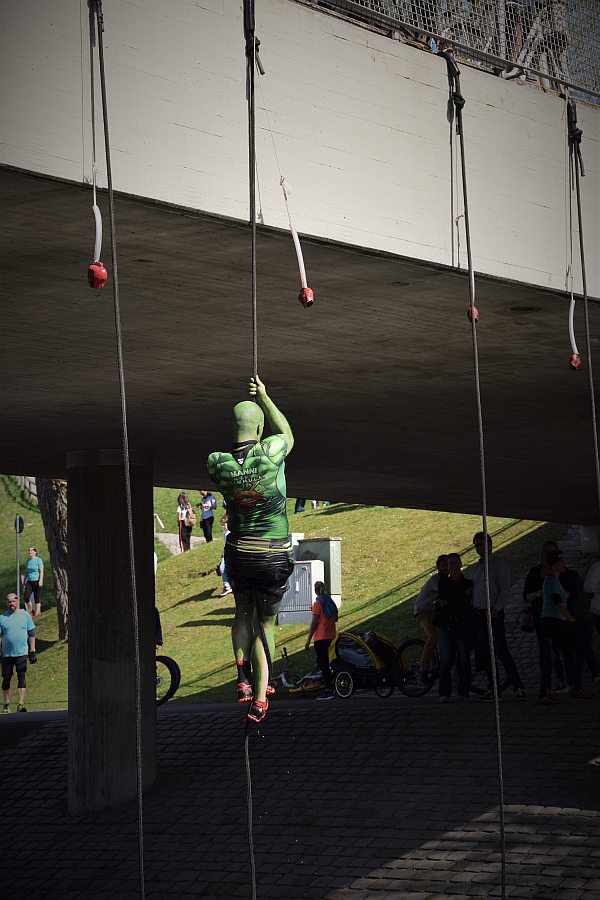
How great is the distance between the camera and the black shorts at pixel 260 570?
6.03 metres

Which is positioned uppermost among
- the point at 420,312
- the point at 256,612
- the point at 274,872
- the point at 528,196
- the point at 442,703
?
the point at 528,196

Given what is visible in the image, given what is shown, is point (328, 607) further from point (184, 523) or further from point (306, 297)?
point (184, 523)

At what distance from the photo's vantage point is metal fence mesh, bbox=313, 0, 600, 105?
307 inches

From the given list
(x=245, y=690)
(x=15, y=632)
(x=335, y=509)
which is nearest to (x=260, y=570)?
(x=245, y=690)

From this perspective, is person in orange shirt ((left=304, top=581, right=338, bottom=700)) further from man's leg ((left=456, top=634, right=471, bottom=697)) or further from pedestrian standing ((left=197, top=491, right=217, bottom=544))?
pedestrian standing ((left=197, top=491, right=217, bottom=544))

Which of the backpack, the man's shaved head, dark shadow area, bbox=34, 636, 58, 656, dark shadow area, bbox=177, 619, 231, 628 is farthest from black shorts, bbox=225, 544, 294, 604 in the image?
dark shadow area, bbox=34, 636, 58, 656

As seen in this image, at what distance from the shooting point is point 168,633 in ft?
101

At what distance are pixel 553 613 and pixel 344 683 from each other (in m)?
5.13

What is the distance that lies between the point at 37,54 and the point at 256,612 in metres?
2.89

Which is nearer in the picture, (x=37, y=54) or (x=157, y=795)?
(x=37, y=54)

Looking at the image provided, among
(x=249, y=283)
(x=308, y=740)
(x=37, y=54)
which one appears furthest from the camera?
(x=308, y=740)

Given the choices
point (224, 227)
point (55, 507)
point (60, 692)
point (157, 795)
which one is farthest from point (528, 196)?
point (55, 507)

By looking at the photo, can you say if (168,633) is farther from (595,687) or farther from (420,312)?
(420,312)

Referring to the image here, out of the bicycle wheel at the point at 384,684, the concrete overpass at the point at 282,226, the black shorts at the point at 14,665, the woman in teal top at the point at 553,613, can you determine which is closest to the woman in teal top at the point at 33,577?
the black shorts at the point at 14,665
